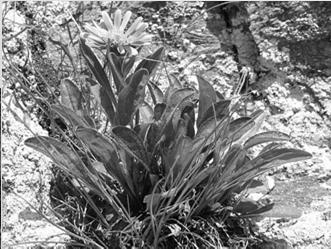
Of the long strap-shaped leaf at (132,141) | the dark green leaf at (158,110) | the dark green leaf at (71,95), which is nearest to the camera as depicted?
the long strap-shaped leaf at (132,141)

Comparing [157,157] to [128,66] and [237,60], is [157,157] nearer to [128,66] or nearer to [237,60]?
[128,66]

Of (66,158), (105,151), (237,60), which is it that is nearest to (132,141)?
(105,151)

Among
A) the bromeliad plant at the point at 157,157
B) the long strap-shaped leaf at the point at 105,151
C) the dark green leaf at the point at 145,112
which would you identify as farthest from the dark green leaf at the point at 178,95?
the long strap-shaped leaf at the point at 105,151

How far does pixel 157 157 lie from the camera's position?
1924mm

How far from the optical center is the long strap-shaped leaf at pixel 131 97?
1.83 m

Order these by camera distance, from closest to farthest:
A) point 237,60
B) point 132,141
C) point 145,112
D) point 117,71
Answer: point 132,141 → point 117,71 → point 145,112 → point 237,60

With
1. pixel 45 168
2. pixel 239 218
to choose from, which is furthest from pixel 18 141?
pixel 239 218

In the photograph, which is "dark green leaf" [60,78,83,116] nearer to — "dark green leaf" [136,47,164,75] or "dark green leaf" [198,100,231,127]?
"dark green leaf" [136,47,164,75]

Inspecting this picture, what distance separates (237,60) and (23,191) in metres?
0.94

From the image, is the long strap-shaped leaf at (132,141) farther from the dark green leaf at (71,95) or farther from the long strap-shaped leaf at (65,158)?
the dark green leaf at (71,95)

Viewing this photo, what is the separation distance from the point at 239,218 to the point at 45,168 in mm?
628

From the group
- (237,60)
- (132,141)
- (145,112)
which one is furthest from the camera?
(237,60)

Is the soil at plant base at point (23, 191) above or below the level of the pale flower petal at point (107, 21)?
below

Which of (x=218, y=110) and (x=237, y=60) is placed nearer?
(x=218, y=110)
